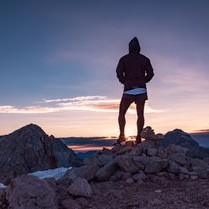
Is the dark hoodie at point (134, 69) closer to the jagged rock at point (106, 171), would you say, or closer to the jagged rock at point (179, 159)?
the jagged rock at point (179, 159)

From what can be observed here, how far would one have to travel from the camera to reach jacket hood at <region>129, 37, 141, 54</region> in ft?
51.7

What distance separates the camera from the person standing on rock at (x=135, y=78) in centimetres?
1559

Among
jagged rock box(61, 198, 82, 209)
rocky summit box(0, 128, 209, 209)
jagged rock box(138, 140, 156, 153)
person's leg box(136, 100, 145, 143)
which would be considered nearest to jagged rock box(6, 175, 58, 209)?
rocky summit box(0, 128, 209, 209)

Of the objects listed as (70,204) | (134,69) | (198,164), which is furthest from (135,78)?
(70,204)

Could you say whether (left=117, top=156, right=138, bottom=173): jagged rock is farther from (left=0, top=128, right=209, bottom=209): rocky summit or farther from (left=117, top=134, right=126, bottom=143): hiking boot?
(left=117, top=134, right=126, bottom=143): hiking boot

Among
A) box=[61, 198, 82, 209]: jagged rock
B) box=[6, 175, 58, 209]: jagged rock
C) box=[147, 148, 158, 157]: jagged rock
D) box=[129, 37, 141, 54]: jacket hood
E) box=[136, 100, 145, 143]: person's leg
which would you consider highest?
box=[129, 37, 141, 54]: jacket hood

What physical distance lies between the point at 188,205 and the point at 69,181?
3.44 m

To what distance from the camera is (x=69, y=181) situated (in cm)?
1237

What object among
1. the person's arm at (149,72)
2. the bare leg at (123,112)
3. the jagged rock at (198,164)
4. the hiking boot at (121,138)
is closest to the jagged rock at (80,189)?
the jagged rock at (198,164)

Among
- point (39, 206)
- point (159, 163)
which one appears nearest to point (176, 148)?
point (159, 163)

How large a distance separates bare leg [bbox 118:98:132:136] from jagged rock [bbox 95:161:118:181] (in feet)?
10.3

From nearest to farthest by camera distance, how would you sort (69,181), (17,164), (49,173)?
(69,181), (49,173), (17,164)

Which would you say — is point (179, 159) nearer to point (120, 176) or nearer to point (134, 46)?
point (120, 176)

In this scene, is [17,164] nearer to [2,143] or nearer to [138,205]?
[2,143]
